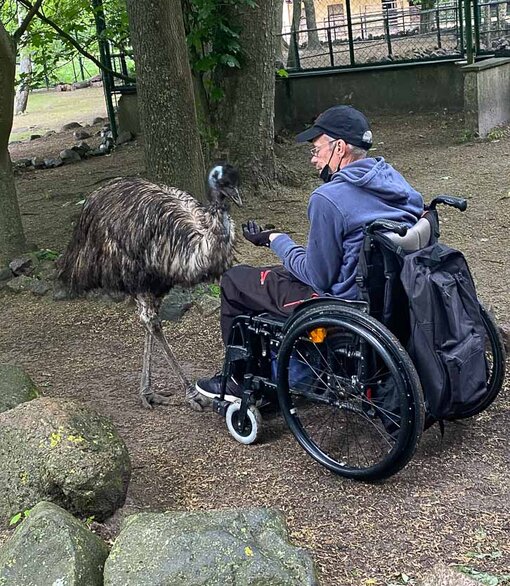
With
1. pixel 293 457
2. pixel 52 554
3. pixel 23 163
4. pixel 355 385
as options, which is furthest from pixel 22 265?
pixel 23 163

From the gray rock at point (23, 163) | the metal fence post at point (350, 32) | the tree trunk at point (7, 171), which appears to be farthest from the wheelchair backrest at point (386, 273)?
the gray rock at point (23, 163)

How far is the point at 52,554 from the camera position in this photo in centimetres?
260

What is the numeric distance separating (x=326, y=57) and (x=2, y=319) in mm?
8293

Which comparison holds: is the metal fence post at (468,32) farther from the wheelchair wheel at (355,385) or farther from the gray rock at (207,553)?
the gray rock at (207,553)

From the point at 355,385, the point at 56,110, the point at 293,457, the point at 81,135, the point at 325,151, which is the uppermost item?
the point at 325,151

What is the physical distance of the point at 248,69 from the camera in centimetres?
802

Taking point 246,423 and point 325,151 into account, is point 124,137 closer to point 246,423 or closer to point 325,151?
point 246,423

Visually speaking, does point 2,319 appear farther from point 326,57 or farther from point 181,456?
point 326,57

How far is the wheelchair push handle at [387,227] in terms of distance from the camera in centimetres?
321

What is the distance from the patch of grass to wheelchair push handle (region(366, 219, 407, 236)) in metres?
13.8

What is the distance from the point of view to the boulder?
3111 millimetres

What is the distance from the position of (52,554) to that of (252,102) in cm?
602

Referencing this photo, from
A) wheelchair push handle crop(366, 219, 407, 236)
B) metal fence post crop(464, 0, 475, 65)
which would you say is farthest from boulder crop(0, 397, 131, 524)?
metal fence post crop(464, 0, 475, 65)

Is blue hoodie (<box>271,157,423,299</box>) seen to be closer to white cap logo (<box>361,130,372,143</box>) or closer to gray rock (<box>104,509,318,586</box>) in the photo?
white cap logo (<box>361,130,372,143</box>)
